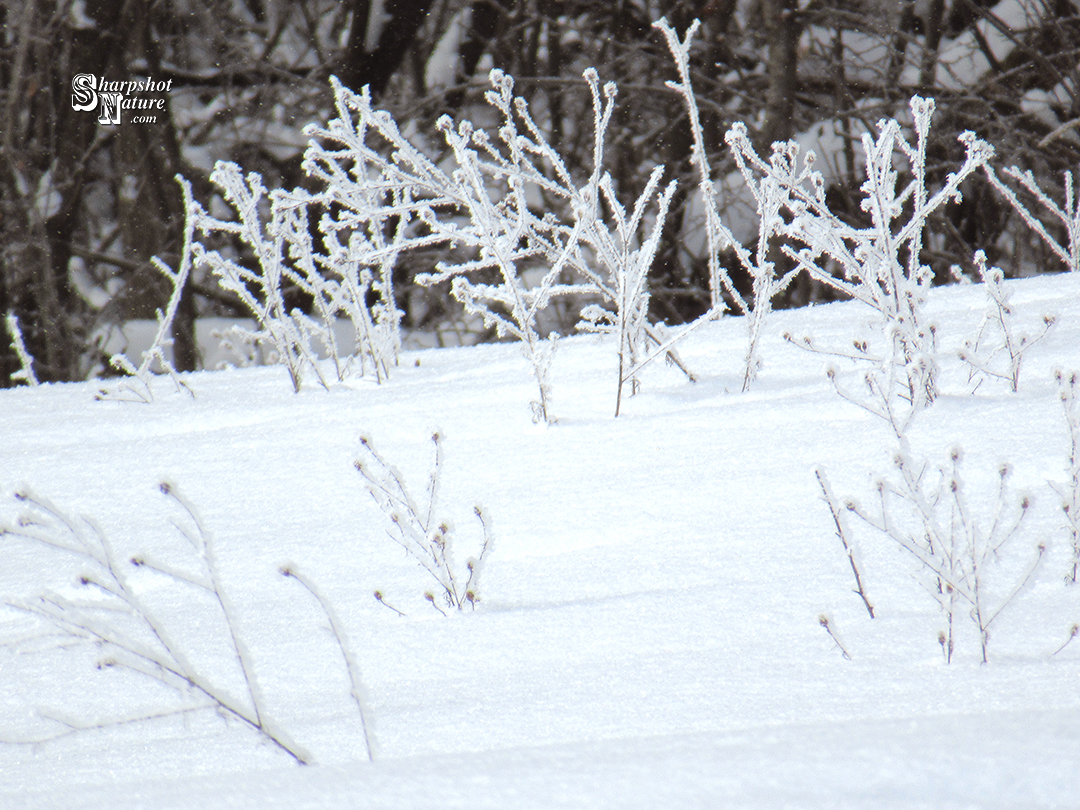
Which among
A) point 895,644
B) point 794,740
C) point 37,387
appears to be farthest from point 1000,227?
point 794,740

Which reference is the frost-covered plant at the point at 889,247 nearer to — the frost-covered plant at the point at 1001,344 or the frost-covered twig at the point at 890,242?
the frost-covered twig at the point at 890,242

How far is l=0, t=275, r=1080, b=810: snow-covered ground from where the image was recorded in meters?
0.69

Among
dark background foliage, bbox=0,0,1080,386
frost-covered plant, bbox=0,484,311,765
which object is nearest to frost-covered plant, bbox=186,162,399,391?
frost-covered plant, bbox=0,484,311,765

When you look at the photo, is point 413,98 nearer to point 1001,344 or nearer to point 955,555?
point 1001,344

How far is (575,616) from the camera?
1.37 metres

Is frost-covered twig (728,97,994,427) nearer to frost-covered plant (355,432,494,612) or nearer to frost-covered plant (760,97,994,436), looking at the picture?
frost-covered plant (760,97,994,436)

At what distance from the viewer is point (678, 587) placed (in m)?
1.45

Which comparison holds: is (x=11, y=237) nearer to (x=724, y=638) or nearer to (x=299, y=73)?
(x=299, y=73)

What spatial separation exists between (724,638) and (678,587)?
20 cm

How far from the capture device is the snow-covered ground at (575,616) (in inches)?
27.0

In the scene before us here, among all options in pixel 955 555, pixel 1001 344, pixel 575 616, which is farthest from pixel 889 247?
pixel 575 616

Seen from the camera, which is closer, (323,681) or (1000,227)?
(323,681)

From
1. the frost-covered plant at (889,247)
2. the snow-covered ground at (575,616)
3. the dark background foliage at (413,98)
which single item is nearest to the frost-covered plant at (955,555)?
the snow-covered ground at (575,616)

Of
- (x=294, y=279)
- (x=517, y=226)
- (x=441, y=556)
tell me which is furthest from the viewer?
(x=294, y=279)
